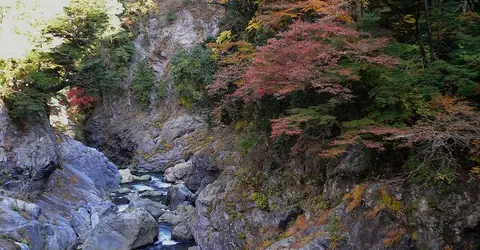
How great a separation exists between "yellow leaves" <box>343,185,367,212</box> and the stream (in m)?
6.77

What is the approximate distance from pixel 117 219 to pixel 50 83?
7465mm

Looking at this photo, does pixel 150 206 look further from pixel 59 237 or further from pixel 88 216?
pixel 59 237

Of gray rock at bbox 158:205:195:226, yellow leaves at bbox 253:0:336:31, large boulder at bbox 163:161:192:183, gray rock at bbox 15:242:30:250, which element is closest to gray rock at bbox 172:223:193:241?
gray rock at bbox 158:205:195:226

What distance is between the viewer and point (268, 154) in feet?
33.5

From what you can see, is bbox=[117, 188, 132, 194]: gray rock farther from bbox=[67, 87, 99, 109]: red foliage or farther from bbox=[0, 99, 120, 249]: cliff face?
bbox=[67, 87, 99, 109]: red foliage

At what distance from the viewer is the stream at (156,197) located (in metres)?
12.1

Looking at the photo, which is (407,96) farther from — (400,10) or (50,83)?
(50,83)

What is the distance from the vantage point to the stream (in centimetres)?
1207

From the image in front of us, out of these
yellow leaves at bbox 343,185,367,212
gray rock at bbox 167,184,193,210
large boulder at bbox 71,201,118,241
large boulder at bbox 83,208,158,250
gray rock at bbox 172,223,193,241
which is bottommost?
gray rock at bbox 167,184,193,210

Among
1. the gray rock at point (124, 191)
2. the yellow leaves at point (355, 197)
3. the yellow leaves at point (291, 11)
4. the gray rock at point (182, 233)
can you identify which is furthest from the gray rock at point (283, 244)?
the gray rock at point (124, 191)

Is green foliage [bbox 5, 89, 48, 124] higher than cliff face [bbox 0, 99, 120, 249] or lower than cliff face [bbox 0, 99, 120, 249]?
higher

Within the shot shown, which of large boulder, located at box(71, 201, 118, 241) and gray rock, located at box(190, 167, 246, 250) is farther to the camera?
large boulder, located at box(71, 201, 118, 241)

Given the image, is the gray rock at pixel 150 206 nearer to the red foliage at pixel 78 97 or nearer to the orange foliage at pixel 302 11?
the orange foliage at pixel 302 11

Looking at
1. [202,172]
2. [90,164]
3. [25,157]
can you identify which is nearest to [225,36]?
[202,172]
